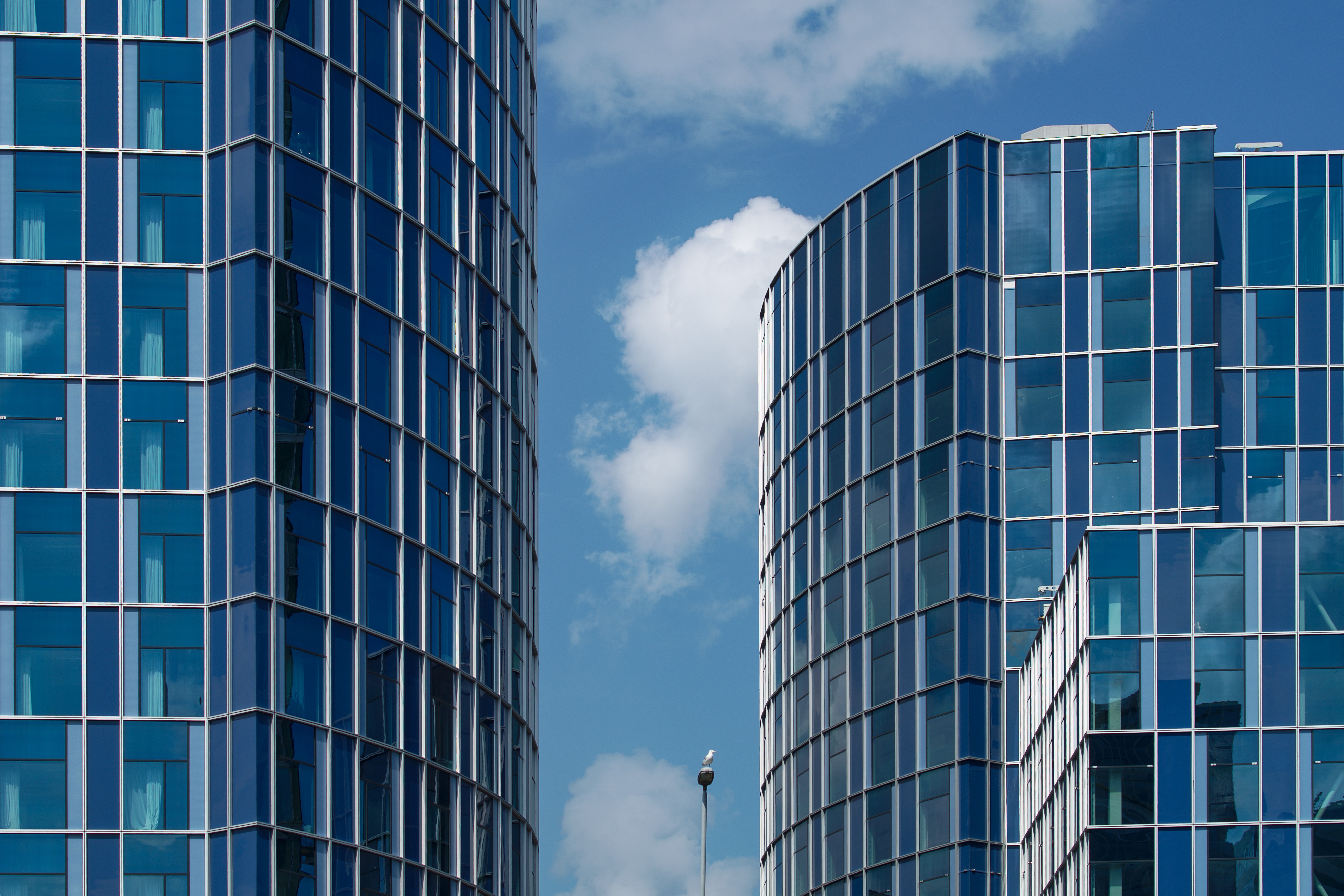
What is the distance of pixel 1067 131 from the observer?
97.0 m

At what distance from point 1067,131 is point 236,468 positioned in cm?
4553

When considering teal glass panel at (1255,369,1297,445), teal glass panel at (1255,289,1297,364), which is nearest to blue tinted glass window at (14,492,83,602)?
teal glass panel at (1255,369,1297,445)

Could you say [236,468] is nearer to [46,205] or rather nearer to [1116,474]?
[46,205]

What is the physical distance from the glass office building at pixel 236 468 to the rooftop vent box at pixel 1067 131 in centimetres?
3163

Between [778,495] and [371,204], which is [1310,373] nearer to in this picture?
[778,495]

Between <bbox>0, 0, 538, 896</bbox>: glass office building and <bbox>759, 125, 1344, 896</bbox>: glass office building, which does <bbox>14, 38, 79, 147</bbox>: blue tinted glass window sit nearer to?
<bbox>0, 0, 538, 896</bbox>: glass office building

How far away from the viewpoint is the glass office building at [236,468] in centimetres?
6325

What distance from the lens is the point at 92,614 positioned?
64125 mm

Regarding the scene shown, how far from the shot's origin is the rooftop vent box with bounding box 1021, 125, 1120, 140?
96.2 meters

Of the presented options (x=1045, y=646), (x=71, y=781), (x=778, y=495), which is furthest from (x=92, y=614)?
(x=778, y=495)

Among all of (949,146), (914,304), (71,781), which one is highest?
(949,146)

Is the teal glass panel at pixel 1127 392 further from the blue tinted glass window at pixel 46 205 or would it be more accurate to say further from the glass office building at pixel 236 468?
the blue tinted glass window at pixel 46 205

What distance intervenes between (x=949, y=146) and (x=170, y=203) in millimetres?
38631

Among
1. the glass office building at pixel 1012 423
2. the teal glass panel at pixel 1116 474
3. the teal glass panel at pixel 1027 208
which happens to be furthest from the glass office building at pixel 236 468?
the teal glass panel at pixel 1027 208
